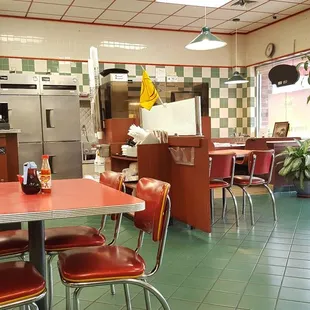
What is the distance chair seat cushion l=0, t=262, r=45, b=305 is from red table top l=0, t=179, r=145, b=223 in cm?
30

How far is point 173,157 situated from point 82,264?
2882mm

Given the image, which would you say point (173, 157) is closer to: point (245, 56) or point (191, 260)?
point (191, 260)

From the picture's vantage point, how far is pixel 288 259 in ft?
11.2

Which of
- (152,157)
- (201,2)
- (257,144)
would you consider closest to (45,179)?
(152,157)

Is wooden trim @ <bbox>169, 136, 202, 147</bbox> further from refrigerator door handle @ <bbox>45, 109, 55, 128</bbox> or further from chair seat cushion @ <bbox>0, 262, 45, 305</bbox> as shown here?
refrigerator door handle @ <bbox>45, 109, 55, 128</bbox>

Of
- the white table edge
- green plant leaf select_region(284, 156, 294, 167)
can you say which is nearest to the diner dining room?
the white table edge

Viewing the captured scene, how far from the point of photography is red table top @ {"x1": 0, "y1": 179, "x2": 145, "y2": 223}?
145 centimetres

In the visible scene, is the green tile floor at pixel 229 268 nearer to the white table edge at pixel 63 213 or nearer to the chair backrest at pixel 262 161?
the chair backrest at pixel 262 161

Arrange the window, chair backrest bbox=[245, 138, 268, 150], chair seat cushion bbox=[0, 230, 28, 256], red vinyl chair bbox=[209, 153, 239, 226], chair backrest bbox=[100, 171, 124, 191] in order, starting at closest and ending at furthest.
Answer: chair seat cushion bbox=[0, 230, 28, 256] < chair backrest bbox=[100, 171, 124, 191] < red vinyl chair bbox=[209, 153, 239, 226] < chair backrest bbox=[245, 138, 268, 150] < the window

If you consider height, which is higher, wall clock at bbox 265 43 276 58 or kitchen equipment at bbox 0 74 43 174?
wall clock at bbox 265 43 276 58

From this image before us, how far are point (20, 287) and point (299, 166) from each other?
5288 millimetres

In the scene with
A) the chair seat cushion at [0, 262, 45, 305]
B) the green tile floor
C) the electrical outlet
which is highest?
the electrical outlet

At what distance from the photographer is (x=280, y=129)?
7.57m

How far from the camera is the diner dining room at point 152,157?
1.91 m
